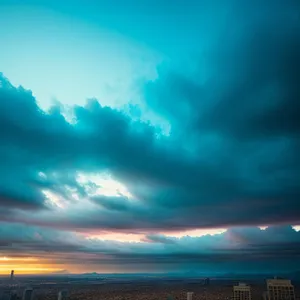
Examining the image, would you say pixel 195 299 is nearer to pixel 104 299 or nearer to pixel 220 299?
pixel 220 299

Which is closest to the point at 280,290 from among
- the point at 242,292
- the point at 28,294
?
the point at 242,292

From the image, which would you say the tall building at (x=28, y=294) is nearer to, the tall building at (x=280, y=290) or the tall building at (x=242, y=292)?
the tall building at (x=242, y=292)

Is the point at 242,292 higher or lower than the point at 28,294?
lower

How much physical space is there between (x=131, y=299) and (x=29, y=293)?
185 ft

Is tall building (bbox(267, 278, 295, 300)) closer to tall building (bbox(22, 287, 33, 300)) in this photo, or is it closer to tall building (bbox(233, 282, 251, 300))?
tall building (bbox(233, 282, 251, 300))

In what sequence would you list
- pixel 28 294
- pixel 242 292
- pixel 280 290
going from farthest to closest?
pixel 280 290 < pixel 242 292 < pixel 28 294

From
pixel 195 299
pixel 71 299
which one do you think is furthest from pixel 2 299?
pixel 195 299

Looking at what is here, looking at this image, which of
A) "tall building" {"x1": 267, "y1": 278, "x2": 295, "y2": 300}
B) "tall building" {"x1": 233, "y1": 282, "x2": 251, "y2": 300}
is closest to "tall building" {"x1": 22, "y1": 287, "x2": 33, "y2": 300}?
"tall building" {"x1": 233, "y1": 282, "x2": 251, "y2": 300}

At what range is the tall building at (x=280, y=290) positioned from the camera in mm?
72438

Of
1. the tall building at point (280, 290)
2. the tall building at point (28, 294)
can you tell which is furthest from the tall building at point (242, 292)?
the tall building at point (28, 294)

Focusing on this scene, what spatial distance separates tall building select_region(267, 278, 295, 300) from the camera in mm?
72438

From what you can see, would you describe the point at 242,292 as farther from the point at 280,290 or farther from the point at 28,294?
the point at 28,294

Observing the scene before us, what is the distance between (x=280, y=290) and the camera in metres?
73.9

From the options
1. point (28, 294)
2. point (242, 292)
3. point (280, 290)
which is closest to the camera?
point (28, 294)
